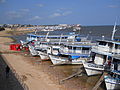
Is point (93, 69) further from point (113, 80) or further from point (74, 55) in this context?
point (74, 55)

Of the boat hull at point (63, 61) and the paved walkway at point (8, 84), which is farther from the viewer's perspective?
the boat hull at point (63, 61)

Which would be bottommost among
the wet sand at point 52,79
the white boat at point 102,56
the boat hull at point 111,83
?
the wet sand at point 52,79

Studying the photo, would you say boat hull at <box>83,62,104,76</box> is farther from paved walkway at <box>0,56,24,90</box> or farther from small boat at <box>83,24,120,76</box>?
paved walkway at <box>0,56,24,90</box>

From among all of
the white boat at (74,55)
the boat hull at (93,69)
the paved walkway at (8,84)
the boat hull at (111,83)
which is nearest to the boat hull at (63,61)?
the white boat at (74,55)

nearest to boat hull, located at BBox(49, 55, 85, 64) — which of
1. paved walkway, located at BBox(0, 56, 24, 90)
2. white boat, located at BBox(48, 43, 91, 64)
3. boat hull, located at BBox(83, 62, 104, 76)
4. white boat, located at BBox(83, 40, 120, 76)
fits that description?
white boat, located at BBox(48, 43, 91, 64)

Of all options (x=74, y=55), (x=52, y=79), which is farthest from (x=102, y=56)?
(x=52, y=79)

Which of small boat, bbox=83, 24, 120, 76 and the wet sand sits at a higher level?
small boat, bbox=83, 24, 120, 76

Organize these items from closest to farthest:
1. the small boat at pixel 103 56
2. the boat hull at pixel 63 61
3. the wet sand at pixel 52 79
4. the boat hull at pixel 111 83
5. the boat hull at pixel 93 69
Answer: the boat hull at pixel 111 83, the wet sand at pixel 52 79, the small boat at pixel 103 56, the boat hull at pixel 93 69, the boat hull at pixel 63 61

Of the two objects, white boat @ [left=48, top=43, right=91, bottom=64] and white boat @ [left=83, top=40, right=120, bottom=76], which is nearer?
white boat @ [left=83, top=40, right=120, bottom=76]

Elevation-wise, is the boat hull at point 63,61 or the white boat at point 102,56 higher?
the white boat at point 102,56

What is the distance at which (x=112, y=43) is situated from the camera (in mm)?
20625

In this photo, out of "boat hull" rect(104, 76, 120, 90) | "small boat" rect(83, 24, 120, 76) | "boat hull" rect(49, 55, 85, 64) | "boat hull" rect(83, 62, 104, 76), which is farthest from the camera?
"boat hull" rect(49, 55, 85, 64)

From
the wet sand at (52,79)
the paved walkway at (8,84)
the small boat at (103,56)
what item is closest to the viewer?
the paved walkway at (8,84)

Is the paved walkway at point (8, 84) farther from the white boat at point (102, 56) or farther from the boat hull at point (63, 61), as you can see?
the boat hull at point (63, 61)
